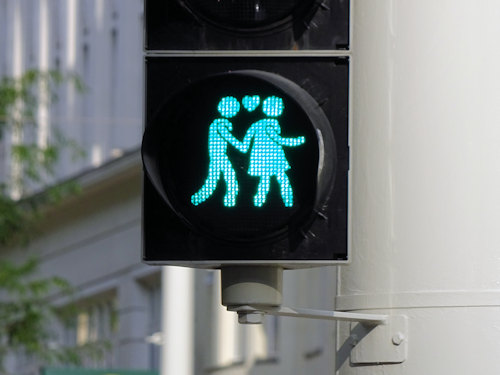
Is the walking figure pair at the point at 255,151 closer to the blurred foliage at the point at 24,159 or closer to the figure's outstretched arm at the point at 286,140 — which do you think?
the figure's outstretched arm at the point at 286,140

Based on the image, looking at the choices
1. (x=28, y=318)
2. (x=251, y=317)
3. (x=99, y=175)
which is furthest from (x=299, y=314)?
(x=99, y=175)

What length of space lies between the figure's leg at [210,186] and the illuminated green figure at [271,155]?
0.10m

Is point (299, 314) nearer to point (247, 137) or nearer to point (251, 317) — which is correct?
point (251, 317)

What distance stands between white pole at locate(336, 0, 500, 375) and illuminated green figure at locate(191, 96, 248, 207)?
49cm

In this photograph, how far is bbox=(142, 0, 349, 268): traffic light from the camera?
448cm

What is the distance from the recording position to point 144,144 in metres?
4.54

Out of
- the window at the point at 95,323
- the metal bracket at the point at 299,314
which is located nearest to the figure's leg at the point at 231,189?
the metal bracket at the point at 299,314

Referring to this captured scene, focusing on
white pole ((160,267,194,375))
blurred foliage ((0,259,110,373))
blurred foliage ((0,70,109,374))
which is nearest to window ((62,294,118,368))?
blurred foliage ((0,70,109,374))

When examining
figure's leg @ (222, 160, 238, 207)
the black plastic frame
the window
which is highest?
the black plastic frame

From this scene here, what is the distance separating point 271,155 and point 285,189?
97 millimetres

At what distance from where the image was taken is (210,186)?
4.52 m

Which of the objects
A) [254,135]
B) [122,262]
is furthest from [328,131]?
[122,262]

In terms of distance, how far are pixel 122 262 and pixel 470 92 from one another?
2438 cm

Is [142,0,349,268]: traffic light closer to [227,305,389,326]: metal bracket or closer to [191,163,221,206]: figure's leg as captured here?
[191,163,221,206]: figure's leg
